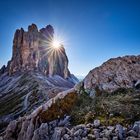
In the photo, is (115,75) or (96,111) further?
(115,75)

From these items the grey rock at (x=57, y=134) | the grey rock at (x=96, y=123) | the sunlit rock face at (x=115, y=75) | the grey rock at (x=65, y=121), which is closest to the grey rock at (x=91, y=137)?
the grey rock at (x=96, y=123)

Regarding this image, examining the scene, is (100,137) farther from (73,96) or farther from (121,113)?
(73,96)

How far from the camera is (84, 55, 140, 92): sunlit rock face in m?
32.0

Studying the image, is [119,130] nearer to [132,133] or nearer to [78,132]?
[132,133]

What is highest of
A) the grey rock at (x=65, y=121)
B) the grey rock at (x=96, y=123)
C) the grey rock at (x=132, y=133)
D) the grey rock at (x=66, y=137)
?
the grey rock at (x=65, y=121)

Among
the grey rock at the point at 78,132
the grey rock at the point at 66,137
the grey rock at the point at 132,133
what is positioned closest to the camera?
the grey rock at the point at 132,133

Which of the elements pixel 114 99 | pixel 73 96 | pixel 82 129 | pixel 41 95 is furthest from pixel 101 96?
pixel 41 95

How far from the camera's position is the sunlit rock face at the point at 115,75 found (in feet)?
105

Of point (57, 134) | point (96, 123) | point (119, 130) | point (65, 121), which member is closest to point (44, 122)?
point (65, 121)

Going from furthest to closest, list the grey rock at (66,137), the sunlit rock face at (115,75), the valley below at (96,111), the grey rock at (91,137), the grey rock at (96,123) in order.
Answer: the sunlit rock face at (115,75)
the grey rock at (66,137)
the grey rock at (96,123)
the valley below at (96,111)
the grey rock at (91,137)

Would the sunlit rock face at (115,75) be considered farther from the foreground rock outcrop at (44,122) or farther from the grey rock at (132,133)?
the grey rock at (132,133)

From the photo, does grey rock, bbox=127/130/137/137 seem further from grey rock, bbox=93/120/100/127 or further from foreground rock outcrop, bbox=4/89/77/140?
foreground rock outcrop, bbox=4/89/77/140

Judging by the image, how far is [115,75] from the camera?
34.3 meters

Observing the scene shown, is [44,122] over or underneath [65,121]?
over
